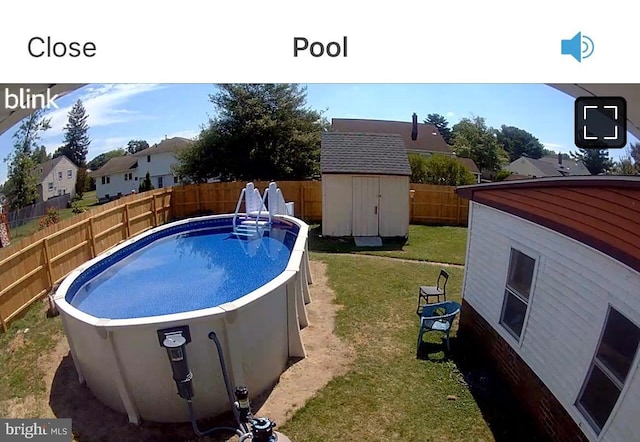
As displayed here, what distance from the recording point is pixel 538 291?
130 inches

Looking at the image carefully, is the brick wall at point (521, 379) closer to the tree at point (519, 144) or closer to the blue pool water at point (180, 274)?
the tree at point (519, 144)

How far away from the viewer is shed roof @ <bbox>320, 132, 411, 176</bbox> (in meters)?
9.91

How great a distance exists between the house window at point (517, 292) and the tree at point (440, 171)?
865cm

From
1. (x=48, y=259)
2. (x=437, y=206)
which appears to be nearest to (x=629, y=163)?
(x=48, y=259)

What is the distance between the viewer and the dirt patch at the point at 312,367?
3.58 metres

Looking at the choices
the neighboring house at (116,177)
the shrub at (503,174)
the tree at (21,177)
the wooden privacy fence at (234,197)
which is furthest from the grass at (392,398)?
the neighboring house at (116,177)

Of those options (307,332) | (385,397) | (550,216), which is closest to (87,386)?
(307,332)

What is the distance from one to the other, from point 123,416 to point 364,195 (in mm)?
7471

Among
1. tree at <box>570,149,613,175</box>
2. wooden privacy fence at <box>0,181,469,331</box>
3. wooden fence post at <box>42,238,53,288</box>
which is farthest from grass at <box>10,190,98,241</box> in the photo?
tree at <box>570,149,613,175</box>

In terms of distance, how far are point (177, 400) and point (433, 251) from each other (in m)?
6.69

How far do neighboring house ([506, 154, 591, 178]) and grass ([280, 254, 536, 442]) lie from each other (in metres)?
2.03
